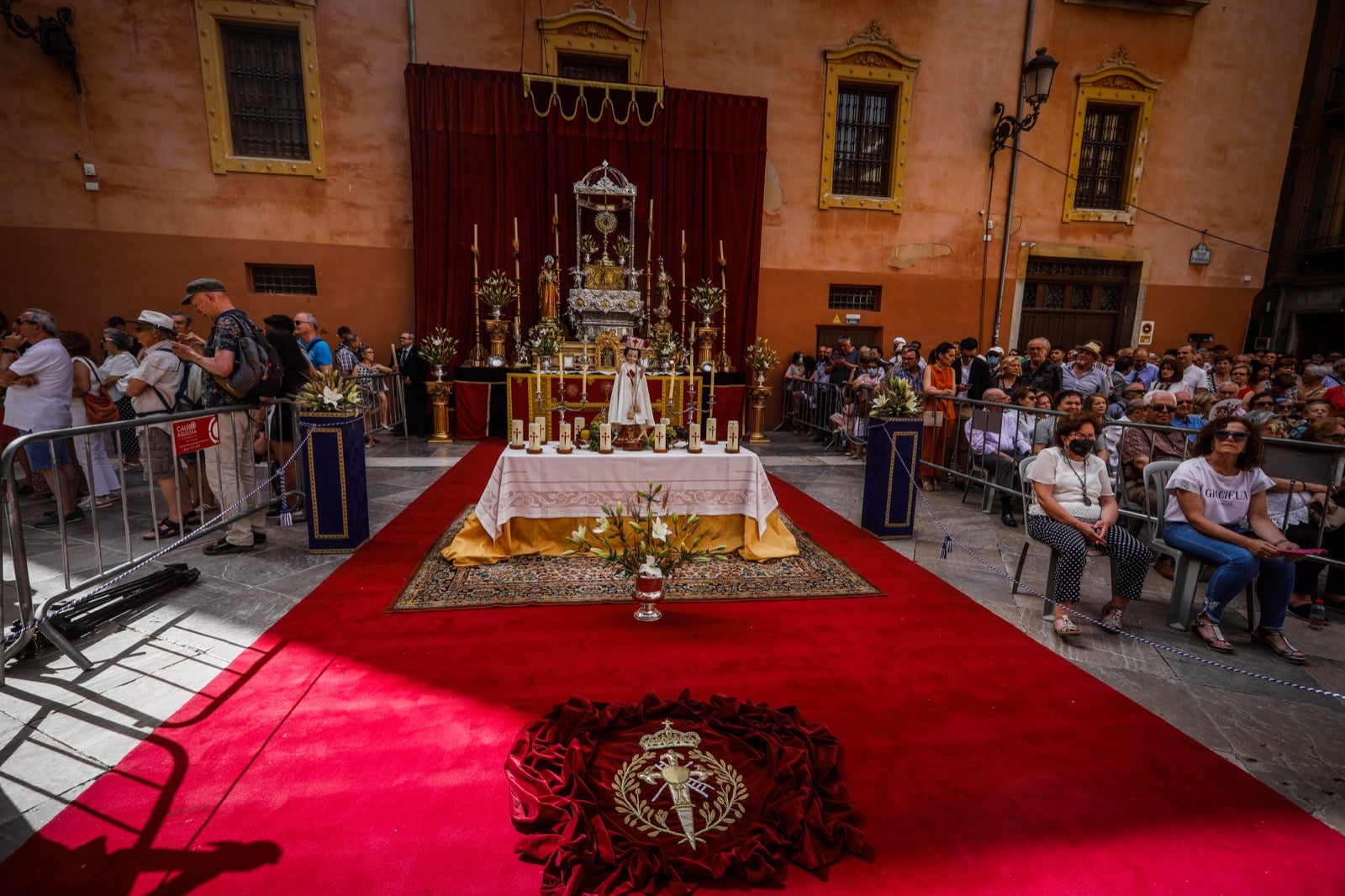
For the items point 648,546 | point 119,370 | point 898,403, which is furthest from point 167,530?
point 898,403

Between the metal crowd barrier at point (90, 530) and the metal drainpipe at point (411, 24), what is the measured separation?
6.93 metres

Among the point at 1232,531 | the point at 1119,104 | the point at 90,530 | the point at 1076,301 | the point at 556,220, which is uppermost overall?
the point at 1119,104

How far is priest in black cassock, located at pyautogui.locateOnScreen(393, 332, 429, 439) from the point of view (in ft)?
29.6

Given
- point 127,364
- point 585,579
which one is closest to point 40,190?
point 127,364

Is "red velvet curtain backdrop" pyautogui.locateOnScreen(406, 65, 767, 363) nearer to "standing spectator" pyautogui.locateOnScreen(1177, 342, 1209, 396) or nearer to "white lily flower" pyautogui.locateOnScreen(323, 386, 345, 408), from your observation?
"white lily flower" pyautogui.locateOnScreen(323, 386, 345, 408)

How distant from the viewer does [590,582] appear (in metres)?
4.12

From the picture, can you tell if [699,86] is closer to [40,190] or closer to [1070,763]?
[40,190]

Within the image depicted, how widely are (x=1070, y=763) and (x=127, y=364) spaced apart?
7903mm

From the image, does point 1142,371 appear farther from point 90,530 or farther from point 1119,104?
point 90,530

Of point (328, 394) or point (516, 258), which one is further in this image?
point (516, 258)

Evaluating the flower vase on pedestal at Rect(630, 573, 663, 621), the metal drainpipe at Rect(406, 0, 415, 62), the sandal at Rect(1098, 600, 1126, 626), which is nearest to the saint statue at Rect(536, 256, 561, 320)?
the metal drainpipe at Rect(406, 0, 415, 62)

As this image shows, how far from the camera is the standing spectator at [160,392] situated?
4.55 m

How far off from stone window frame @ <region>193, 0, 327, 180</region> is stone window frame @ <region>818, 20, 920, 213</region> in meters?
8.05

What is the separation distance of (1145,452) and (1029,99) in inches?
286
